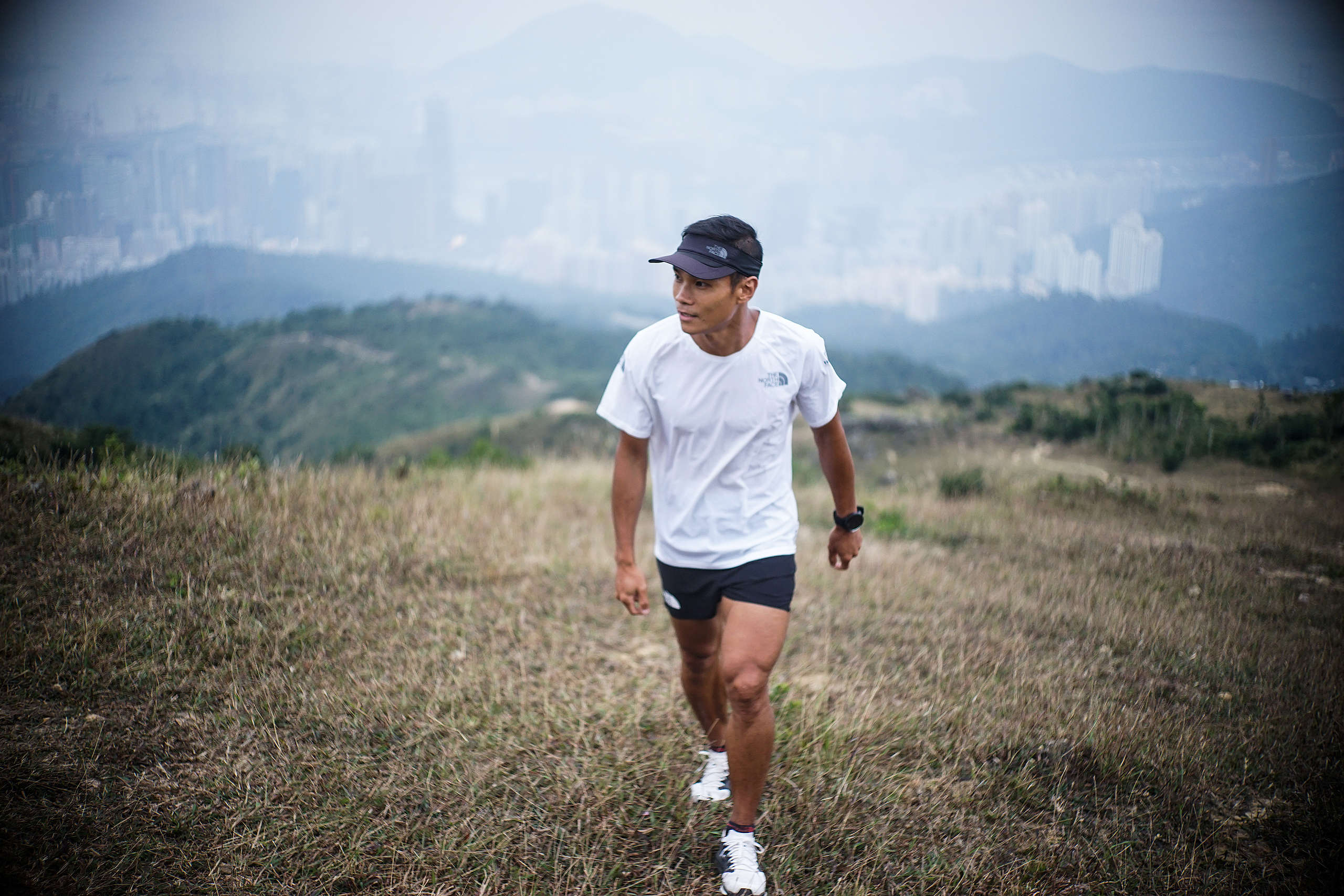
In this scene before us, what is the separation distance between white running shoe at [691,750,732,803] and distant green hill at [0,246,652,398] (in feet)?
32.9

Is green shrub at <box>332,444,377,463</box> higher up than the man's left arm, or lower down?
lower down

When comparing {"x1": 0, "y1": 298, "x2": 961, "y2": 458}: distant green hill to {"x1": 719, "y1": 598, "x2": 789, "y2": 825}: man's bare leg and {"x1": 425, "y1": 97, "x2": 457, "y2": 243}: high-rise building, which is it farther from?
{"x1": 719, "y1": 598, "x2": 789, "y2": 825}: man's bare leg

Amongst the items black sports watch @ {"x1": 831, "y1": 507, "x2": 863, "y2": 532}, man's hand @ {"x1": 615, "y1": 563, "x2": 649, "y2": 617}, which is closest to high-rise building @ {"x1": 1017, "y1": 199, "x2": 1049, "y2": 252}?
black sports watch @ {"x1": 831, "y1": 507, "x2": 863, "y2": 532}

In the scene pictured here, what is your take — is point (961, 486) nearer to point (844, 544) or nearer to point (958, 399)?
point (844, 544)

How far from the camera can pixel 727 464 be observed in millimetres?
2791

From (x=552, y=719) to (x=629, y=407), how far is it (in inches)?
68.5

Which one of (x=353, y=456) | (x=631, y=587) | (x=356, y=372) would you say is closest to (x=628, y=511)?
(x=631, y=587)

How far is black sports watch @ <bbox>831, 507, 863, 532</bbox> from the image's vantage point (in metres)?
3.14

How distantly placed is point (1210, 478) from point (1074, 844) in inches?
382

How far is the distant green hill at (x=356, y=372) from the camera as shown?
42344 millimetres

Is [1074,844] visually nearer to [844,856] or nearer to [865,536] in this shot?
[844,856]

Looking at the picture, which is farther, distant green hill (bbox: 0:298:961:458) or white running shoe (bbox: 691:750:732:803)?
distant green hill (bbox: 0:298:961:458)

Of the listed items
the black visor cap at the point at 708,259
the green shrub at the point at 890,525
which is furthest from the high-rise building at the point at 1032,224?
the black visor cap at the point at 708,259

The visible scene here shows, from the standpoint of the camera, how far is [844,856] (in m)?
2.96
